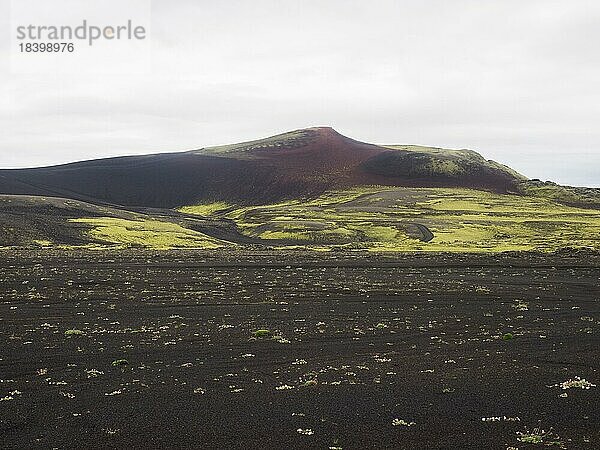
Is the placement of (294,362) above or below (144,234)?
below

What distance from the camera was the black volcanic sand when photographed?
55.2 ft

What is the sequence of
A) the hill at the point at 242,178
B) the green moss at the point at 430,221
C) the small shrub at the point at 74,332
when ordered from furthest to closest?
the hill at the point at 242,178
the green moss at the point at 430,221
the small shrub at the point at 74,332

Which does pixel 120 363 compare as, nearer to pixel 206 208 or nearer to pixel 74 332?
pixel 74 332

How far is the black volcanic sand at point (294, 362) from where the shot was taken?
16.8 meters

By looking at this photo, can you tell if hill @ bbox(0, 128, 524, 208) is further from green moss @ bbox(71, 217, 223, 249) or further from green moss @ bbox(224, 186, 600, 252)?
green moss @ bbox(71, 217, 223, 249)

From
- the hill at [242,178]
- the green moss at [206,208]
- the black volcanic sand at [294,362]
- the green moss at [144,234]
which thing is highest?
the hill at [242,178]

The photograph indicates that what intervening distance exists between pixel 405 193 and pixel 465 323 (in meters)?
133

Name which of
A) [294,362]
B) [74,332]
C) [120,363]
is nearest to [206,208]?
[74,332]

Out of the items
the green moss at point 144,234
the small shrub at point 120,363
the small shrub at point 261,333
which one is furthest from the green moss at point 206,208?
the small shrub at point 120,363

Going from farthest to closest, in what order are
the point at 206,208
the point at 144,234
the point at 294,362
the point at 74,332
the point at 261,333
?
1. the point at 206,208
2. the point at 144,234
3. the point at 261,333
4. the point at 74,332
5. the point at 294,362

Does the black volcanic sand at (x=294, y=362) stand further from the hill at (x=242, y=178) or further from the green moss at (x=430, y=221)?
the hill at (x=242, y=178)

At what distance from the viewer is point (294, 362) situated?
2405cm

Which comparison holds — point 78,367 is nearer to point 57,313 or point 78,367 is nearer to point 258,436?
point 258,436

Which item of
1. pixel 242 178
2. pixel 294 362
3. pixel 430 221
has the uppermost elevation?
pixel 242 178
